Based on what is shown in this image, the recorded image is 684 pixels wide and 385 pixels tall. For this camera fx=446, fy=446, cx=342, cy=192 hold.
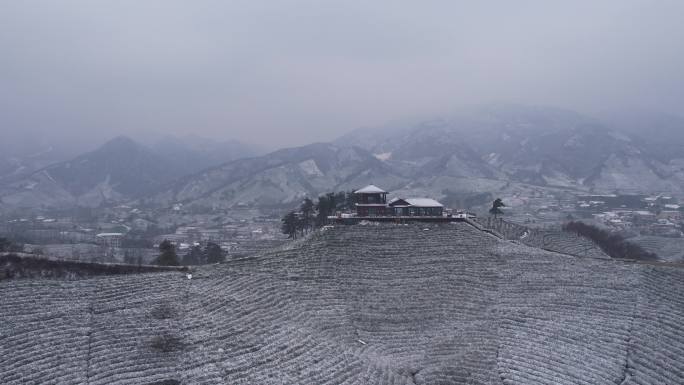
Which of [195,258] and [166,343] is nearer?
[166,343]

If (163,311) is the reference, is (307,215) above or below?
above

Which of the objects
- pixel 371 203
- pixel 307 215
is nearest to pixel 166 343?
pixel 371 203

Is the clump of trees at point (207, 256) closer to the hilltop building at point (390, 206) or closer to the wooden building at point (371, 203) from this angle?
the wooden building at point (371, 203)

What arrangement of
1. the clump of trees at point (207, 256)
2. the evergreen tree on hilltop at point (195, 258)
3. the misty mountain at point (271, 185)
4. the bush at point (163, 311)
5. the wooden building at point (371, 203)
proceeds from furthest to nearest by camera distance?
the misty mountain at point (271, 185) < the evergreen tree on hilltop at point (195, 258) < the clump of trees at point (207, 256) < the wooden building at point (371, 203) < the bush at point (163, 311)

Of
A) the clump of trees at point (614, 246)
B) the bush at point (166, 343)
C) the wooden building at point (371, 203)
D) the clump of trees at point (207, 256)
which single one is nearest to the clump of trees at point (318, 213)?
the wooden building at point (371, 203)

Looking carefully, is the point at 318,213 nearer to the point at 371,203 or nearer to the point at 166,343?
the point at 371,203
